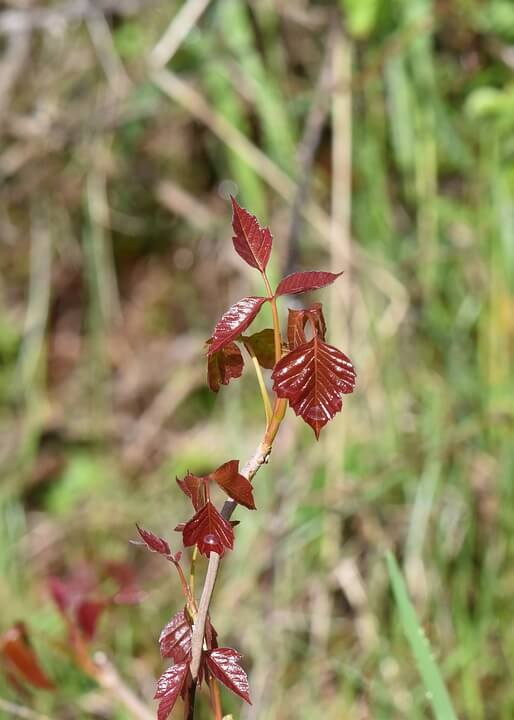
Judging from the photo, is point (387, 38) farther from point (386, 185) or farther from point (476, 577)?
point (476, 577)

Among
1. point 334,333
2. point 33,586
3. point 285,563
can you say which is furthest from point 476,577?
point 33,586

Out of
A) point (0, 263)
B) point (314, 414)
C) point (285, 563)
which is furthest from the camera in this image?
point (0, 263)

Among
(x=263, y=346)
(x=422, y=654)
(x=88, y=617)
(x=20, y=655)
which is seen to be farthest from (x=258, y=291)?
(x=263, y=346)

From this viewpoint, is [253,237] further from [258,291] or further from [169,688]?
[258,291]

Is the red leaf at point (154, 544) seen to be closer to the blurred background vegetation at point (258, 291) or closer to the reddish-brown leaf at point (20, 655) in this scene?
the reddish-brown leaf at point (20, 655)

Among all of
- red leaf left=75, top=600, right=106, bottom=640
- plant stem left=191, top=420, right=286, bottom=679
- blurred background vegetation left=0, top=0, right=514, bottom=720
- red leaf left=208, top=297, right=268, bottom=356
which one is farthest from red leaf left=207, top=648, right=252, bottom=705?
blurred background vegetation left=0, top=0, right=514, bottom=720
